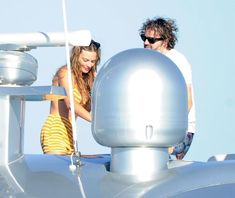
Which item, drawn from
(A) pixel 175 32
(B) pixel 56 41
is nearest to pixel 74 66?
(A) pixel 175 32

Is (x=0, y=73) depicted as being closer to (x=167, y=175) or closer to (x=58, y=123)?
(x=167, y=175)

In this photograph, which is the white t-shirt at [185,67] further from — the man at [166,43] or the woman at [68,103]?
the woman at [68,103]

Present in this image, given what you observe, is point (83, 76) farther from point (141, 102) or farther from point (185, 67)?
point (141, 102)

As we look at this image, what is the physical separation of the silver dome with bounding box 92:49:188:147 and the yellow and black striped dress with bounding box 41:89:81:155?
1.32 m

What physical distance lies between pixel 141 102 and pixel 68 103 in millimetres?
1677

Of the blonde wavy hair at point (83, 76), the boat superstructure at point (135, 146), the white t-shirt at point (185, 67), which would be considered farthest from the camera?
the white t-shirt at point (185, 67)

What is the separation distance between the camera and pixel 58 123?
3.62m

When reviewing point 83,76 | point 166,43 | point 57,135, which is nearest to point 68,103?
point 57,135

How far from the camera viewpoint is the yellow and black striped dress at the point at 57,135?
11.2ft

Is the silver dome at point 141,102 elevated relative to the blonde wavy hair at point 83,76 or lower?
lower

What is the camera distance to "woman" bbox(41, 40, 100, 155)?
137 inches

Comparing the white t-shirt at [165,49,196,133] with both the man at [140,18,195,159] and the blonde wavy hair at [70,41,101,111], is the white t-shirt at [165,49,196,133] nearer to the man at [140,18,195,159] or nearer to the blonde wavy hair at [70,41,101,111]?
the man at [140,18,195,159]

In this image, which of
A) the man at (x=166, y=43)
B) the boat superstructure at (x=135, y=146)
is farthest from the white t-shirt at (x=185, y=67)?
the boat superstructure at (x=135, y=146)

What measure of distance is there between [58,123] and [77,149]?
4.57ft
